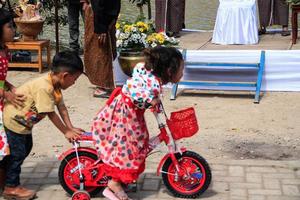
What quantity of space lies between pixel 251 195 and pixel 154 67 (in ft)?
3.79

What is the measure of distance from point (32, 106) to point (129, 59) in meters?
3.45

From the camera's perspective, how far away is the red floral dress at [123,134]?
155 inches

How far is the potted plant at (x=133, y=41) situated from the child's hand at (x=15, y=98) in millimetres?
3400

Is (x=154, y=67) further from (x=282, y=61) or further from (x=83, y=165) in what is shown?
(x=282, y=61)

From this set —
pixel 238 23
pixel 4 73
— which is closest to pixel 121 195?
pixel 4 73

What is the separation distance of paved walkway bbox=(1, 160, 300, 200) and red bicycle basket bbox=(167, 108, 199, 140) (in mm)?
464

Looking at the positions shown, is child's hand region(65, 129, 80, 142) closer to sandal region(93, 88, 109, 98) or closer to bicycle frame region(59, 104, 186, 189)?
bicycle frame region(59, 104, 186, 189)

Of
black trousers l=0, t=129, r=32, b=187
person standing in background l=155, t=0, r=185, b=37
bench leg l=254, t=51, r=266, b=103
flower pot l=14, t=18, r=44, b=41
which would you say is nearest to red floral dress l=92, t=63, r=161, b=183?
black trousers l=0, t=129, r=32, b=187

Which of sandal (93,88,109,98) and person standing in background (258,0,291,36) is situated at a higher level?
person standing in background (258,0,291,36)

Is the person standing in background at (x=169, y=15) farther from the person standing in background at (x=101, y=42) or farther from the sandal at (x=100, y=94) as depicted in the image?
the sandal at (x=100, y=94)

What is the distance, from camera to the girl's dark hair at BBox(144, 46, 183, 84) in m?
3.87

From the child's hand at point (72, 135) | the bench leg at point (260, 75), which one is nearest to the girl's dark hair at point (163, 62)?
the child's hand at point (72, 135)

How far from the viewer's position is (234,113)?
6547mm

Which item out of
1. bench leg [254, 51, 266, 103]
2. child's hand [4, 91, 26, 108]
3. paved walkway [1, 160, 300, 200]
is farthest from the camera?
bench leg [254, 51, 266, 103]
